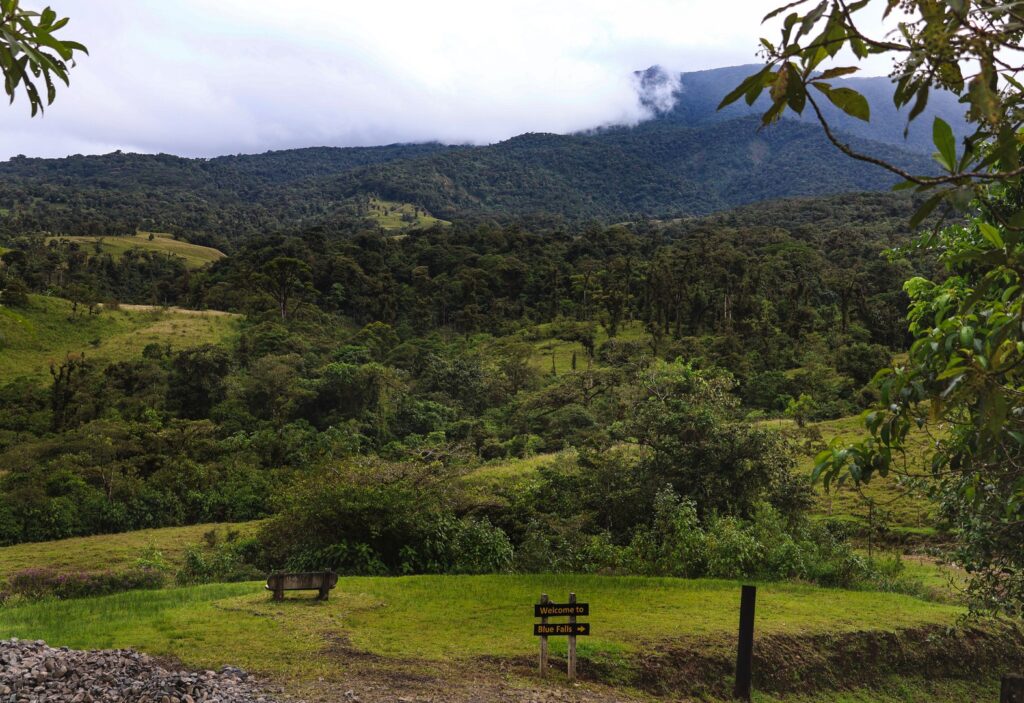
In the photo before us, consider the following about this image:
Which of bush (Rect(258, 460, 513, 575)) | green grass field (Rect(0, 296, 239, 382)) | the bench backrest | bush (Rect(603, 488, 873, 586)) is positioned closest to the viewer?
the bench backrest

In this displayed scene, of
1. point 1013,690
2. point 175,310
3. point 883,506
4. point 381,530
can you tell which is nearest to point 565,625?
point 1013,690

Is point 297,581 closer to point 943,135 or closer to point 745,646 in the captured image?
point 745,646

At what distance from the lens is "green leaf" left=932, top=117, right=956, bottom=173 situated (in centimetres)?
158

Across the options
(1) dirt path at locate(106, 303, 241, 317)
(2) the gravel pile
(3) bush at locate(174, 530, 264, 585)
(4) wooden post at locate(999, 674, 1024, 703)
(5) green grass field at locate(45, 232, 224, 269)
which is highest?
(5) green grass field at locate(45, 232, 224, 269)

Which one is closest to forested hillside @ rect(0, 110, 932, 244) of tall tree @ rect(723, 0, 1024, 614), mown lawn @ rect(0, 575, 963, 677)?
mown lawn @ rect(0, 575, 963, 677)

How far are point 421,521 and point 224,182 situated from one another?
491 ft

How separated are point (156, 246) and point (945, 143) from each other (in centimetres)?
7371

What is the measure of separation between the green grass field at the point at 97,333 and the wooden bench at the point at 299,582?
27.9 m

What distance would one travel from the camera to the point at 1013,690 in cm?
524

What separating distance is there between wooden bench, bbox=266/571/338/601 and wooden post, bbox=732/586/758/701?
216 inches

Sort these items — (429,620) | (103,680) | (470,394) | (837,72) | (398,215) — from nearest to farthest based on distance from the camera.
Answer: (837,72) → (103,680) → (429,620) → (470,394) → (398,215)

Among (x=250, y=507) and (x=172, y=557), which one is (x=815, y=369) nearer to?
(x=250, y=507)

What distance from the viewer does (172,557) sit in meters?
16.2

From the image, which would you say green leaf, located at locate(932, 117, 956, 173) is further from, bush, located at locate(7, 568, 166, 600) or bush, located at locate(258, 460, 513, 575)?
bush, located at locate(7, 568, 166, 600)
